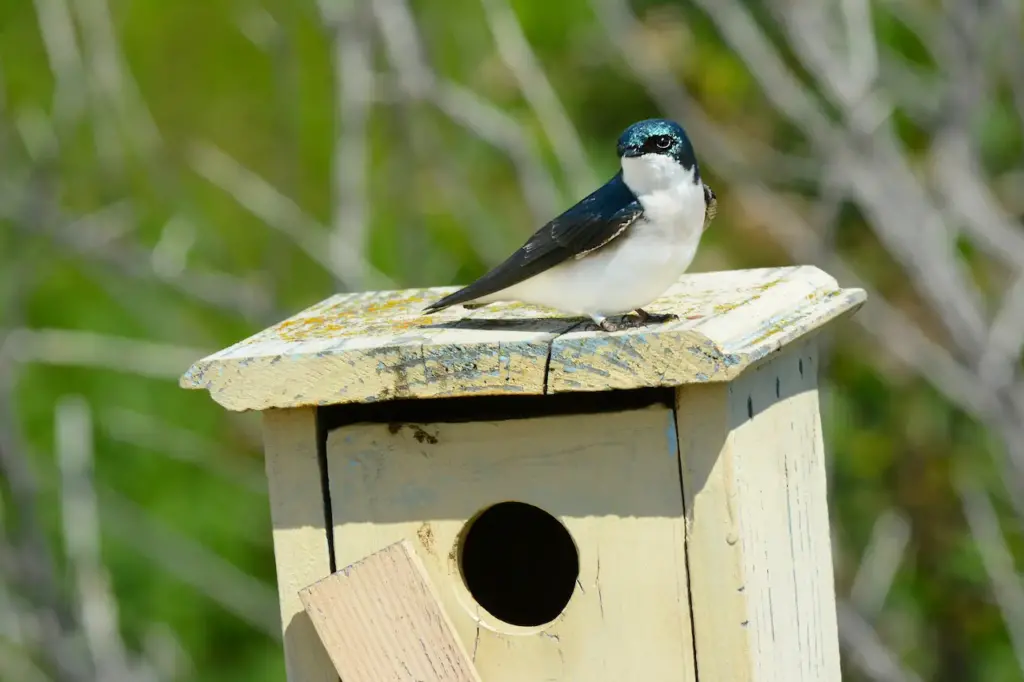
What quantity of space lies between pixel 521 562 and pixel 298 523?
0.49 m

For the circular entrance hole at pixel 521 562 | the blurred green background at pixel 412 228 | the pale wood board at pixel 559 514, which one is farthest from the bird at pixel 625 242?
the blurred green background at pixel 412 228

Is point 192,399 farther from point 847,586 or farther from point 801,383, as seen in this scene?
point 801,383

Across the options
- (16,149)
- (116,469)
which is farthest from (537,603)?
(116,469)

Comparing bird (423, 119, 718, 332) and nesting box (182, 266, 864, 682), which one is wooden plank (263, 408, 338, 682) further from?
bird (423, 119, 718, 332)

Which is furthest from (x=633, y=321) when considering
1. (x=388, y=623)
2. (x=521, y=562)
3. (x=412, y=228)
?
(x=412, y=228)

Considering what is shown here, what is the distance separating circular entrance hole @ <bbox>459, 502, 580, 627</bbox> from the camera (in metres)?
1.94

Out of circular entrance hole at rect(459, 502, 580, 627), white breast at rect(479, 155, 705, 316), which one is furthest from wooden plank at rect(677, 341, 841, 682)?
circular entrance hole at rect(459, 502, 580, 627)

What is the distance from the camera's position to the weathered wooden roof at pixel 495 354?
4.56 ft

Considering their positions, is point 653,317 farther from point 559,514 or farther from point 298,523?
point 298,523

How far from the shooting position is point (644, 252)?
1.50 metres

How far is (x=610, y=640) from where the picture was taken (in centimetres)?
153

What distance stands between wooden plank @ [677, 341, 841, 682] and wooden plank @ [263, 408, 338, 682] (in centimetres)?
40

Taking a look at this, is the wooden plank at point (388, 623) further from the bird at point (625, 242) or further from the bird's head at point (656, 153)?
Result: the bird's head at point (656, 153)

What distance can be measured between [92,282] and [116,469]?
0.56 metres
